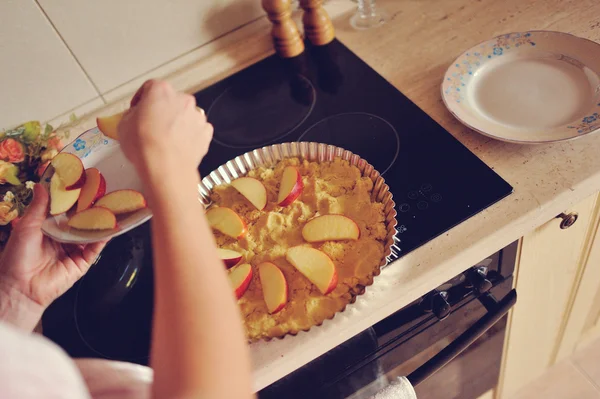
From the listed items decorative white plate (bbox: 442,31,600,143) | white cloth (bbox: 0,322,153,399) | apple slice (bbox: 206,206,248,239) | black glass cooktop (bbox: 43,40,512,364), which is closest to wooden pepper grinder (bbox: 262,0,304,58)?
black glass cooktop (bbox: 43,40,512,364)

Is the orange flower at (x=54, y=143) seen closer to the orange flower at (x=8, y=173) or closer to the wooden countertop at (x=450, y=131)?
the orange flower at (x=8, y=173)

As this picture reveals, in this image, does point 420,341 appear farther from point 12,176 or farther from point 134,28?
point 134,28

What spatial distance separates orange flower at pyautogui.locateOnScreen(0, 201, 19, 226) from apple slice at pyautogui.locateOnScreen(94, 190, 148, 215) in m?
0.14

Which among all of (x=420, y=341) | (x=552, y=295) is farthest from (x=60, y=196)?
(x=552, y=295)

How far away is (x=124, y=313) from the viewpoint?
684mm

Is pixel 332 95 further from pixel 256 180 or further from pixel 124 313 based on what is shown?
pixel 124 313

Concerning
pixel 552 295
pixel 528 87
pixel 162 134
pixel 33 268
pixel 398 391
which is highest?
pixel 162 134

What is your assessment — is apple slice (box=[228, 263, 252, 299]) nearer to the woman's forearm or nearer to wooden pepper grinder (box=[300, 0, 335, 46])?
the woman's forearm

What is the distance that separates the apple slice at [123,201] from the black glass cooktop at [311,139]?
12 cm

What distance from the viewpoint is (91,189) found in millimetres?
687

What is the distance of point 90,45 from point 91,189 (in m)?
0.41

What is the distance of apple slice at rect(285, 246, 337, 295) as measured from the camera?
60 centimetres

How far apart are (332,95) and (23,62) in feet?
1.87

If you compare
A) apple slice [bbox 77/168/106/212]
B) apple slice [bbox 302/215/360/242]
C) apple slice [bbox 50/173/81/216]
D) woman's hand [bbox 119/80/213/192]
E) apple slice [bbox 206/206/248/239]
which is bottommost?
apple slice [bbox 302/215/360/242]
